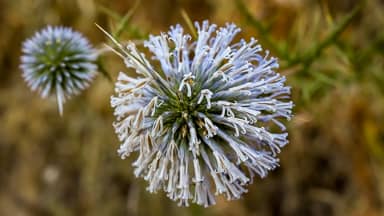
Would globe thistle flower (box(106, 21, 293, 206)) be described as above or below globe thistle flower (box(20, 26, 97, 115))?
below

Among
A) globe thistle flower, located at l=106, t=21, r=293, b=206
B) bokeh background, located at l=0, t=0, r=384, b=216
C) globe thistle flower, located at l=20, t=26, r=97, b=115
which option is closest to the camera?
globe thistle flower, located at l=106, t=21, r=293, b=206

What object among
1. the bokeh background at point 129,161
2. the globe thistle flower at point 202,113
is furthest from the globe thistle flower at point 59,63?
the bokeh background at point 129,161

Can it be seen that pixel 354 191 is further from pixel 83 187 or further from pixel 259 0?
pixel 83 187

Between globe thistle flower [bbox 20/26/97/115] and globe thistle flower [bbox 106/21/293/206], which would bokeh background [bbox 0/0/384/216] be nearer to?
globe thistle flower [bbox 106/21/293/206]

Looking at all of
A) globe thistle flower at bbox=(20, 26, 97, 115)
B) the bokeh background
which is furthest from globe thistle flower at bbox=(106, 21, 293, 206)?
the bokeh background

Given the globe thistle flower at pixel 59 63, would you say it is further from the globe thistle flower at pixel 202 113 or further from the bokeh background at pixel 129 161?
the bokeh background at pixel 129 161

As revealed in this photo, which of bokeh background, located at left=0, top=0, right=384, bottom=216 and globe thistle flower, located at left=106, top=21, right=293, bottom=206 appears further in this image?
bokeh background, located at left=0, top=0, right=384, bottom=216

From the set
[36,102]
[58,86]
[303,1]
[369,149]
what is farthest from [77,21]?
[369,149]
